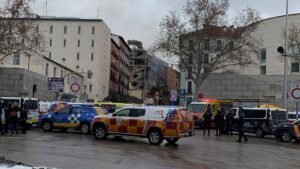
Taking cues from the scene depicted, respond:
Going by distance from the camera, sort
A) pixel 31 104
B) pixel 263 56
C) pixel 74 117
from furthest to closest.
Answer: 1. pixel 263 56
2. pixel 31 104
3. pixel 74 117

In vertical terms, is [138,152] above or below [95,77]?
below

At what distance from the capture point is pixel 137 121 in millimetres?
22234

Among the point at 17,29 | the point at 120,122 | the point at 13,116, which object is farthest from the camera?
the point at 17,29

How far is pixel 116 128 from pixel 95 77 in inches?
3088

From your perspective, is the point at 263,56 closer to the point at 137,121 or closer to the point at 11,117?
the point at 11,117

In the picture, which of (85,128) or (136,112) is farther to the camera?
(85,128)

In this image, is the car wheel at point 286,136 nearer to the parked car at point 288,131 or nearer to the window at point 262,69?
the parked car at point 288,131

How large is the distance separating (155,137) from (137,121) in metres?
1.07

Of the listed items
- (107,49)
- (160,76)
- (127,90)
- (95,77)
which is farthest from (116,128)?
(160,76)

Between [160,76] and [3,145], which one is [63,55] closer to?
[160,76]

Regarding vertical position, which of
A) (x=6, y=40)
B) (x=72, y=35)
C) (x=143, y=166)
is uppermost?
(x=72, y=35)

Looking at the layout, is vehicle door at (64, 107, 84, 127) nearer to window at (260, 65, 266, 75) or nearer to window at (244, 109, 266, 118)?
window at (244, 109, 266, 118)

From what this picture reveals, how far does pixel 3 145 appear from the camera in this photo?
18.6m

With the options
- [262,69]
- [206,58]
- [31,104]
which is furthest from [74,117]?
[262,69]
